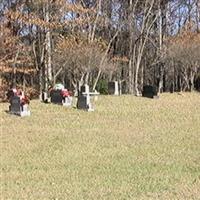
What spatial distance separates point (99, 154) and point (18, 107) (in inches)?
225

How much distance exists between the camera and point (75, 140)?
1379cm

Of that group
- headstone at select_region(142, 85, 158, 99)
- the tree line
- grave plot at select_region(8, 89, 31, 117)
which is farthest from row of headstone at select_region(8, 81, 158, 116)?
the tree line

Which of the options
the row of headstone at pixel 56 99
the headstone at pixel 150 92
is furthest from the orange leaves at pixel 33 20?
the headstone at pixel 150 92

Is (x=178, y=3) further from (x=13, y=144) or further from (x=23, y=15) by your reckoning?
(x=13, y=144)

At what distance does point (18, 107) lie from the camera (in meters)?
17.2

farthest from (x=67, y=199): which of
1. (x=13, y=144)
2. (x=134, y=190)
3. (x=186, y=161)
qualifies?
(x=13, y=144)

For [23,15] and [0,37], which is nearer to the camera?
[23,15]

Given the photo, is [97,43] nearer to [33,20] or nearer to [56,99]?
[33,20]

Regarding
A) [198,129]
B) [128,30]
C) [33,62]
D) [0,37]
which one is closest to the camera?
[198,129]

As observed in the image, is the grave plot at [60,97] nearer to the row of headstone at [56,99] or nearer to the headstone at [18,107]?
the row of headstone at [56,99]

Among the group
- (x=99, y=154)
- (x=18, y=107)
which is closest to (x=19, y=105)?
(x=18, y=107)

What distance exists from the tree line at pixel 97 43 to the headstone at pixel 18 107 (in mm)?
9412

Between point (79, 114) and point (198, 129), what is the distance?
4197 mm

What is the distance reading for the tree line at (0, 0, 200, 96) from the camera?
96.3 ft
